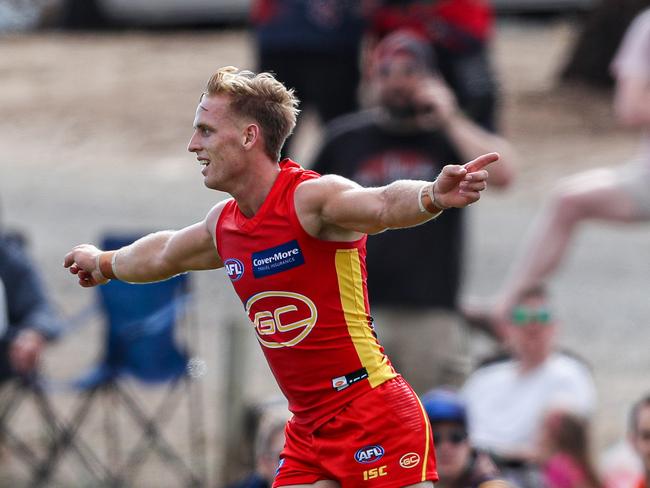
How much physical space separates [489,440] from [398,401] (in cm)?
343

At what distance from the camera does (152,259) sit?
5141 mm

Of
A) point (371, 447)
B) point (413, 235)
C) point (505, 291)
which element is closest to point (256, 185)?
point (371, 447)

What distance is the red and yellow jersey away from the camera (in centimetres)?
471

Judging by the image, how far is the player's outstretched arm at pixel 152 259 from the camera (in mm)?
5055

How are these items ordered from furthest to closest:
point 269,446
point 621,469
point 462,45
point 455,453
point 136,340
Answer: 1. point 462,45
2. point 136,340
3. point 621,469
4. point 269,446
5. point 455,453

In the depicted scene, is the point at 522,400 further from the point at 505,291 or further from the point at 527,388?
the point at 505,291

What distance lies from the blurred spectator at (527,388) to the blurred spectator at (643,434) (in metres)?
0.92

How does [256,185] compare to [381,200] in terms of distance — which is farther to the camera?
[256,185]

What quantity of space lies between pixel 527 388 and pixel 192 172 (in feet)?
33.3

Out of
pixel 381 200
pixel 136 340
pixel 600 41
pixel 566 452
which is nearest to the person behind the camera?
pixel 381 200

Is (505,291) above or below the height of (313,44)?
below

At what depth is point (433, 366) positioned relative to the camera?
850 centimetres

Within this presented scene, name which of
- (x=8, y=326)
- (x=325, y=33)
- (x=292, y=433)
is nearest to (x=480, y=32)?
(x=325, y=33)

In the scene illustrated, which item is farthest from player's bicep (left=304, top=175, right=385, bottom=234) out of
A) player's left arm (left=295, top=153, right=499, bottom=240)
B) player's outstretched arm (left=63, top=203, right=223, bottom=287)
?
player's outstretched arm (left=63, top=203, right=223, bottom=287)
